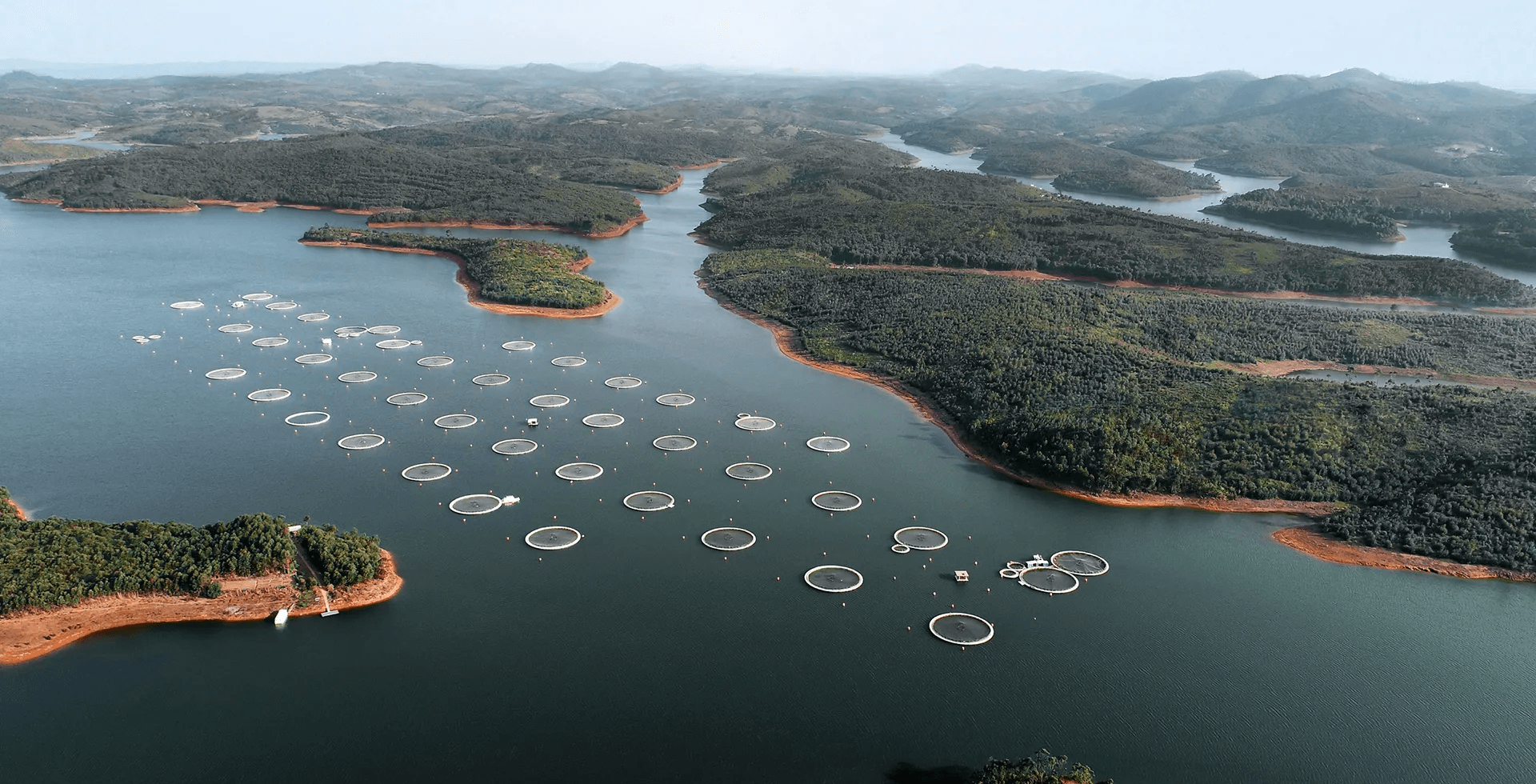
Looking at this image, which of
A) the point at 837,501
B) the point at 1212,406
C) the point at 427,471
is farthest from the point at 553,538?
the point at 1212,406

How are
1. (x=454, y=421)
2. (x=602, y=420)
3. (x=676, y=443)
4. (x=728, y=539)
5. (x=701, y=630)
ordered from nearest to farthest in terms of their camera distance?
(x=701, y=630) → (x=728, y=539) → (x=676, y=443) → (x=454, y=421) → (x=602, y=420)

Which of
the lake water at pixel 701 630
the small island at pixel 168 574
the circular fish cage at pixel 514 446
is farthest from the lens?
the circular fish cage at pixel 514 446

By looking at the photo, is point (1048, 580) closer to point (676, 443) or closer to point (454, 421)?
point (676, 443)

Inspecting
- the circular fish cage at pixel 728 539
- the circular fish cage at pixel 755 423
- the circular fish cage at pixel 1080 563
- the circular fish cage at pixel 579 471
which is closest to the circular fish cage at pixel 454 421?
the circular fish cage at pixel 579 471

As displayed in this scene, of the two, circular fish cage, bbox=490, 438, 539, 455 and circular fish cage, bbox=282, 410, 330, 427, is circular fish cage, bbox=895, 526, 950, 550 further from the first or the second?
circular fish cage, bbox=282, 410, 330, 427

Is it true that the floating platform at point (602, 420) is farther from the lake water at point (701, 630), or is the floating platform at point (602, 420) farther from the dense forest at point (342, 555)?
the dense forest at point (342, 555)

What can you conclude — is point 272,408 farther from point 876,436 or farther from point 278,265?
point 278,265
